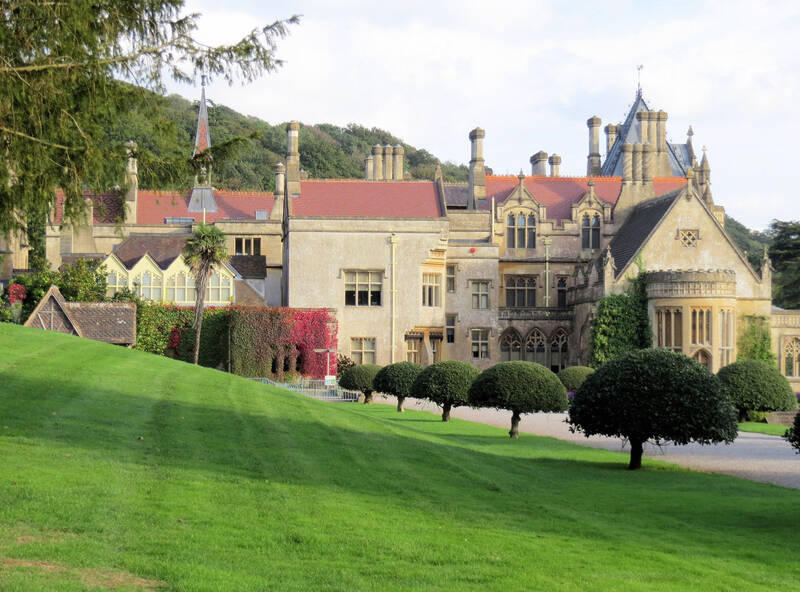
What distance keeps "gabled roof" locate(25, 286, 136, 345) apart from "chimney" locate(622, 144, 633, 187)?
28.3 metres

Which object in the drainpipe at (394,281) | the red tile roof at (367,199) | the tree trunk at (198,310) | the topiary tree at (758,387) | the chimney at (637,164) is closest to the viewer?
the topiary tree at (758,387)

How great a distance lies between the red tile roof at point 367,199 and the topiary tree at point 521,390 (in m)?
25.2

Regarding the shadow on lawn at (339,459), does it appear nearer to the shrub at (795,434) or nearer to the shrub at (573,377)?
the shrub at (795,434)

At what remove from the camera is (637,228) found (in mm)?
52875

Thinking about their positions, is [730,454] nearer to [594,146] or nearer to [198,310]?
[198,310]

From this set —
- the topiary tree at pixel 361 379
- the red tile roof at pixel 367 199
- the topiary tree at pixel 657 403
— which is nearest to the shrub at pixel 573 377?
the topiary tree at pixel 361 379

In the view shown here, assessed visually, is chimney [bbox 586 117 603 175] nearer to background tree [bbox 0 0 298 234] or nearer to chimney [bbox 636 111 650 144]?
chimney [bbox 636 111 650 144]

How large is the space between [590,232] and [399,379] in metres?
23.5

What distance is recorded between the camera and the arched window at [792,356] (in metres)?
49.1

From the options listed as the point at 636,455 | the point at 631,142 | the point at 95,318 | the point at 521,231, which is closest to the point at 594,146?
the point at 631,142

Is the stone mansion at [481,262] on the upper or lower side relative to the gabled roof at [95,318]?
upper

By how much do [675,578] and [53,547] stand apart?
234 inches

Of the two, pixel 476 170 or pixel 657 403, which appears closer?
pixel 657 403

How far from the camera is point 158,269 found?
51.0 m
